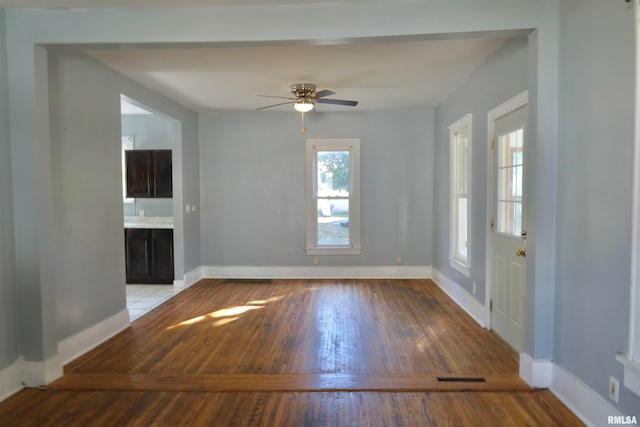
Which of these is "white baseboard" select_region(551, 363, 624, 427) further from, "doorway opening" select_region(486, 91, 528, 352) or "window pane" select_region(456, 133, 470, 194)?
"window pane" select_region(456, 133, 470, 194)

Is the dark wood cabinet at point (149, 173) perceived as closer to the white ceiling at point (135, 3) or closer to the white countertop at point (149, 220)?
the white countertop at point (149, 220)

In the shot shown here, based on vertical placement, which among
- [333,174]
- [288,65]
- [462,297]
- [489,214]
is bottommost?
[462,297]

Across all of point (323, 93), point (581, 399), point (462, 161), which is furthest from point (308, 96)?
point (581, 399)

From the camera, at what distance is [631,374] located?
5.97ft

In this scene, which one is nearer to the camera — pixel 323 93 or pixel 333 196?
pixel 323 93

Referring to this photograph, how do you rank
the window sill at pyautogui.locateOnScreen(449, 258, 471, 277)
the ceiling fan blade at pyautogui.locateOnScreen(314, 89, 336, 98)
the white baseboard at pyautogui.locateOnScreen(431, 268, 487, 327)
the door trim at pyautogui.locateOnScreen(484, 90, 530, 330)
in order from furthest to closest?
the window sill at pyautogui.locateOnScreen(449, 258, 471, 277) < the ceiling fan blade at pyautogui.locateOnScreen(314, 89, 336, 98) < the white baseboard at pyautogui.locateOnScreen(431, 268, 487, 327) < the door trim at pyautogui.locateOnScreen(484, 90, 530, 330)

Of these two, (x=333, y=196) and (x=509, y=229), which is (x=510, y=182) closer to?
(x=509, y=229)

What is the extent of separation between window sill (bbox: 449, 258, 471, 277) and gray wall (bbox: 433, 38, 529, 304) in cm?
6

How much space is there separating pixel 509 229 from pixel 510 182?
42cm

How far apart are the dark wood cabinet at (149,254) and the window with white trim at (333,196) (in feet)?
7.04

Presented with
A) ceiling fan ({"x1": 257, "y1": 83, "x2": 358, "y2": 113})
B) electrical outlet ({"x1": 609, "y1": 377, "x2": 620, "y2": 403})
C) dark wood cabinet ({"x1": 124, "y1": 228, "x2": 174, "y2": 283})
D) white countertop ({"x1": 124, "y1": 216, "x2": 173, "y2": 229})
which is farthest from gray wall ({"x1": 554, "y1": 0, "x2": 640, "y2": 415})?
white countertop ({"x1": 124, "y1": 216, "x2": 173, "y2": 229})

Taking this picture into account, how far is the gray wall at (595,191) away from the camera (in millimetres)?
1884

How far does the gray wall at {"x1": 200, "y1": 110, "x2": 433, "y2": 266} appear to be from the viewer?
5.89m

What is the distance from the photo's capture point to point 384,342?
11.0ft
